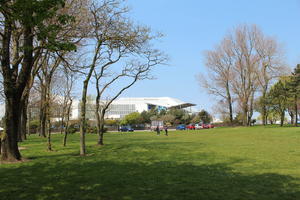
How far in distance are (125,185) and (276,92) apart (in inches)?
1936

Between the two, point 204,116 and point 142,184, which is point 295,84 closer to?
point 142,184

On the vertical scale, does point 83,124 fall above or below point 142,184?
above

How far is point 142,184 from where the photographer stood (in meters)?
7.22

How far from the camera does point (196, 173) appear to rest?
8742 millimetres

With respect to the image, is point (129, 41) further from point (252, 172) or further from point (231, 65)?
point (231, 65)

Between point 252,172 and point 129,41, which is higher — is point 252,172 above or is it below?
below

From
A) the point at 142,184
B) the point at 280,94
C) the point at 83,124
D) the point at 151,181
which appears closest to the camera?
the point at 142,184

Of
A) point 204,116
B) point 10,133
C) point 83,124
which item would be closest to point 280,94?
point 204,116

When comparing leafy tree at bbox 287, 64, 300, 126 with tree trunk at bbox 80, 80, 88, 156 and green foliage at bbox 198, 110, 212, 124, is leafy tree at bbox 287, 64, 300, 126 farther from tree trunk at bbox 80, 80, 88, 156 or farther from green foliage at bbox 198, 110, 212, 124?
green foliage at bbox 198, 110, 212, 124

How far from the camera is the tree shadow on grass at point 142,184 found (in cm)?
615

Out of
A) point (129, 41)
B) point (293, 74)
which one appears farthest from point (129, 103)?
point (129, 41)

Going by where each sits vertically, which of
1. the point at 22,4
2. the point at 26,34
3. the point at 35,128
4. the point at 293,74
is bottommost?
the point at 35,128

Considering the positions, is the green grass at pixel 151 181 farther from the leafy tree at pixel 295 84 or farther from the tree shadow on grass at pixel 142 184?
the leafy tree at pixel 295 84

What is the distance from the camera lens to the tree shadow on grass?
6.15 meters
